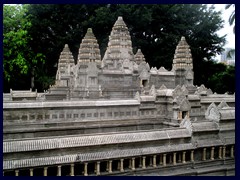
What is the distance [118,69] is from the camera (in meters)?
28.3

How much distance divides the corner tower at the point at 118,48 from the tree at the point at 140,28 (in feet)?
43.6

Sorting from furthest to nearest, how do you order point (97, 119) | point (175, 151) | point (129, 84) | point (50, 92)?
point (50, 92), point (129, 84), point (97, 119), point (175, 151)

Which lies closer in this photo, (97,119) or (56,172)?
(56,172)

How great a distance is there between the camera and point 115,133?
14.5 metres

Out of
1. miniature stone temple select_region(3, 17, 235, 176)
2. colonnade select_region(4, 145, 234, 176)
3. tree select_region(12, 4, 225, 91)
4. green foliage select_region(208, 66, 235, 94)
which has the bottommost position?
colonnade select_region(4, 145, 234, 176)

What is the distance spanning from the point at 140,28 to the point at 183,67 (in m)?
17.8

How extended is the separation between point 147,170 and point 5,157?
22.0 feet

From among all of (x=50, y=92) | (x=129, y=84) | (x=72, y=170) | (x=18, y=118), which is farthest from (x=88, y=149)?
(x=50, y=92)

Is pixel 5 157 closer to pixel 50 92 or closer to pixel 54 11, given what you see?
pixel 50 92

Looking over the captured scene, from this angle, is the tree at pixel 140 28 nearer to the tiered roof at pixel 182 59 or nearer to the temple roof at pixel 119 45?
the tiered roof at pixel 182 59

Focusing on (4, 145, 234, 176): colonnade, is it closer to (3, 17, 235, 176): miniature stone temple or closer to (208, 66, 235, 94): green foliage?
(3, 17, 235, 176): miniature stone temple

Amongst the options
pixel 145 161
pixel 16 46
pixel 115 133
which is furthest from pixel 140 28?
pixel 145 161

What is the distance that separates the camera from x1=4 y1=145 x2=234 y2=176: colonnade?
506 inches

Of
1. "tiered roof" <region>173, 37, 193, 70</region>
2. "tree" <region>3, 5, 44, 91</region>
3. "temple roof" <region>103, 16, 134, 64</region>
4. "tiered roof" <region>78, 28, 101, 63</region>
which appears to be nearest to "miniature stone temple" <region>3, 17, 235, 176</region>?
"tiered roof" <region>78, 28, 101, 63</region>
